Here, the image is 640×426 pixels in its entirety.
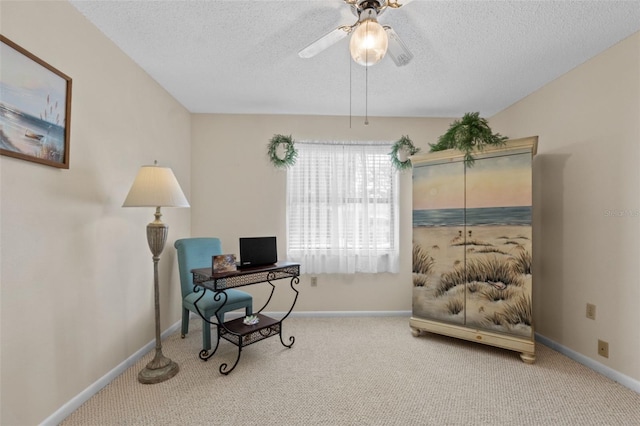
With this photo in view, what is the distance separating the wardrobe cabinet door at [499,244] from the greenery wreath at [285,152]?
1888mm

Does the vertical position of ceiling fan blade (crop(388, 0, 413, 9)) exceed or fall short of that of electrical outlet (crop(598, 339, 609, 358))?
it exceeds it

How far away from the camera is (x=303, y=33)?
206 centimetres

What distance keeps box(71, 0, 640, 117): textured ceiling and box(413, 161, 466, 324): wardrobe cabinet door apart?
86 centimetres

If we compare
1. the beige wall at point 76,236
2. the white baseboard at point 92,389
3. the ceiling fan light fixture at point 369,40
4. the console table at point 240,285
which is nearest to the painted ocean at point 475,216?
the console table at point 240,285

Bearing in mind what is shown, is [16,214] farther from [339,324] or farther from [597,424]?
[597,424]

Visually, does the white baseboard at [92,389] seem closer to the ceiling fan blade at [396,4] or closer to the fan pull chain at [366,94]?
the fan pull chain at [366,94]

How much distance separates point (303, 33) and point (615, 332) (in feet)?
10.5

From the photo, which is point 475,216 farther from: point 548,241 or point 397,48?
point 397,48

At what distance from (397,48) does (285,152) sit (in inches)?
80.1

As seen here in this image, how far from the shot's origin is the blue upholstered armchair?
8.43 ft

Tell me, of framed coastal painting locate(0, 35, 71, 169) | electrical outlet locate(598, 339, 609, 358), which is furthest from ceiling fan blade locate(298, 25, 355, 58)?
electrical outlet locate(598, 339, 609, 358)

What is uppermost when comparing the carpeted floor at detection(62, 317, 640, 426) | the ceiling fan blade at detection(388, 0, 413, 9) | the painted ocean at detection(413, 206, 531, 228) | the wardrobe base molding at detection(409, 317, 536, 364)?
the ceiling fan blade at detection(388, 0, 413, 9)

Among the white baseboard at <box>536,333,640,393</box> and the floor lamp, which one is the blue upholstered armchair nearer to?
the floor lamp

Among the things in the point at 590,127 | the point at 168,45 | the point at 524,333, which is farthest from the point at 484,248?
the point at 168,45
